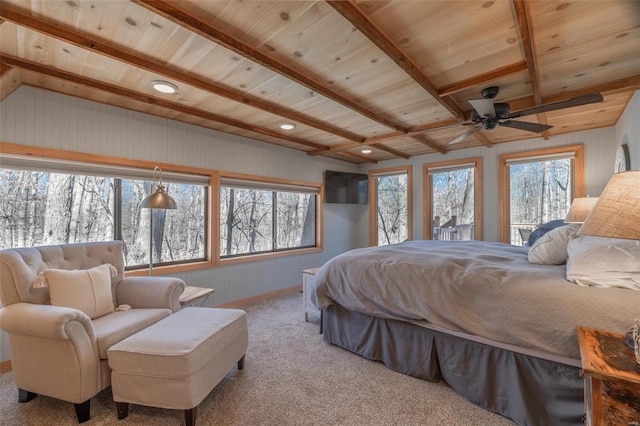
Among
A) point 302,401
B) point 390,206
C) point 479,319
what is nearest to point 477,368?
point 479,319

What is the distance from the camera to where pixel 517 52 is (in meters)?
1.98

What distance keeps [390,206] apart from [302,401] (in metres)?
4.28

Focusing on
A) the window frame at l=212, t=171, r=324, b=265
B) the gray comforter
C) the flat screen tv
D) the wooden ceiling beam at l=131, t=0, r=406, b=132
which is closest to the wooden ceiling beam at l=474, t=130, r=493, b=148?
the gray comforter

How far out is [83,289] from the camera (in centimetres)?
208

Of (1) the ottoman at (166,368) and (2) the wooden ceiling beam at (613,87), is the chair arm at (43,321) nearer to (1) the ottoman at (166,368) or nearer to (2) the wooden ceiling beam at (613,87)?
(1) the ottoman at (166,368)

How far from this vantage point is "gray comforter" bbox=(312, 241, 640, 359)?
4.84ft

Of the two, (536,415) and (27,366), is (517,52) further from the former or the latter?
(27,366)

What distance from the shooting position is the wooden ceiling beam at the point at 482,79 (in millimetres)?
2143

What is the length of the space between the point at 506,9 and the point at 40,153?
11.9 feet

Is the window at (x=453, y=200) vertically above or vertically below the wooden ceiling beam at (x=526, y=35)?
below

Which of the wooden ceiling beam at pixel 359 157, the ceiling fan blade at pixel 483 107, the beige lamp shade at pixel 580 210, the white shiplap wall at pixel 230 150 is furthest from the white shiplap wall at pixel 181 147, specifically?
the beige lamp shade at pixel 580 210

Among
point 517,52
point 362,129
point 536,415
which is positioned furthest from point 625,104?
point 536,415

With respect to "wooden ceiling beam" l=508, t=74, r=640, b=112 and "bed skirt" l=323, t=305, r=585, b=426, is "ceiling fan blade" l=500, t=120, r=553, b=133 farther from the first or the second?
"bed skirt" l=323, t=305, r=585, b=426

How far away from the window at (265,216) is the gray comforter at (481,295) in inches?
72.0
